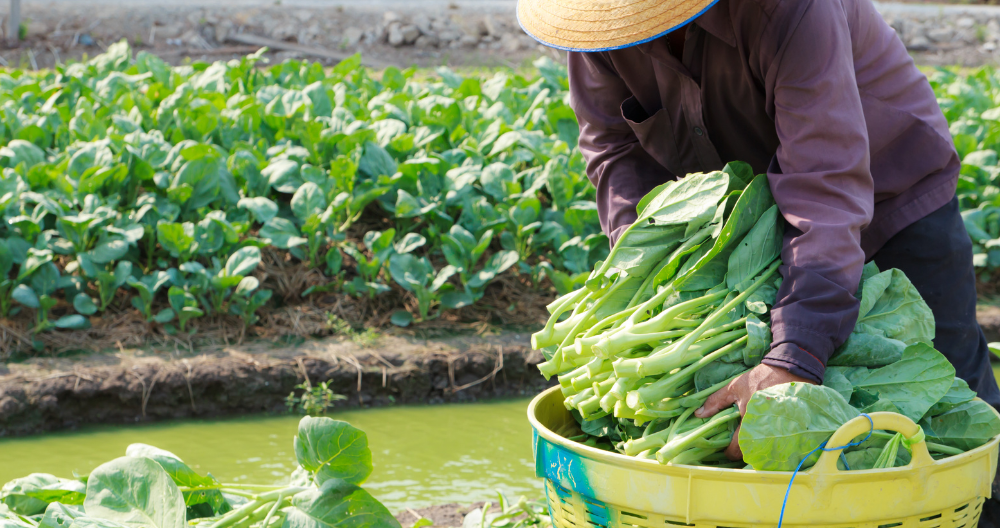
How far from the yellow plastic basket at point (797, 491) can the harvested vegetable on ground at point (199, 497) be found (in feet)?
1.70

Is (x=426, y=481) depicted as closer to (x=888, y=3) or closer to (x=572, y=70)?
(x=572, y=70)

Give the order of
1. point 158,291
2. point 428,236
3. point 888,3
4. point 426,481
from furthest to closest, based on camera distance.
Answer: point 888,3 < point 428,236 < point 158,291 < point 426,481

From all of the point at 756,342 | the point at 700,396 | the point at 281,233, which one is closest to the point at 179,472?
the point at 700,396

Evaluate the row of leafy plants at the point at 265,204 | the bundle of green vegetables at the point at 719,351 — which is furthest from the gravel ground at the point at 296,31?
the bundle of green vegetables at the point at 719,351

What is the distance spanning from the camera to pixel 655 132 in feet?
6.51

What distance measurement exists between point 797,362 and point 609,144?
0.81m

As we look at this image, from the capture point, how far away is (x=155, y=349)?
3615mm

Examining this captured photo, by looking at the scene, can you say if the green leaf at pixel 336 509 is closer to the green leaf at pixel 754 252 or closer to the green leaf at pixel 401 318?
the green leaf at pixel 754 252

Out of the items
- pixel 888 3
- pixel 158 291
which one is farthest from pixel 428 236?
pixel 888 3

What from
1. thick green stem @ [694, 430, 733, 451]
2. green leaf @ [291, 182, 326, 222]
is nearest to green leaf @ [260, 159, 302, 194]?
green leaf @ [291, 182, 326, 222]

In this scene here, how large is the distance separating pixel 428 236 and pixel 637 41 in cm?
267

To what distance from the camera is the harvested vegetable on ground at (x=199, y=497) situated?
1769mm

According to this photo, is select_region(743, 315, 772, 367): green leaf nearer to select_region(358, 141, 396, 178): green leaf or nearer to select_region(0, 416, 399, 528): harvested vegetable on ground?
select_region(0, 416, 399, 528): harvested vegetable on ground

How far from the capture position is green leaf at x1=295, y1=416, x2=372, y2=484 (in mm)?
1848
